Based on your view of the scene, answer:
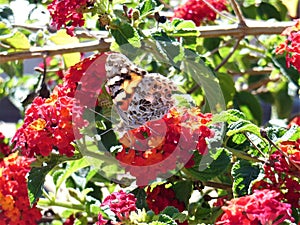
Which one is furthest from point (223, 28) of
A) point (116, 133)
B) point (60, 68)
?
point (60, 68)

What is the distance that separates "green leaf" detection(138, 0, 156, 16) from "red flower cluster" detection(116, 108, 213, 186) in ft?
0.73

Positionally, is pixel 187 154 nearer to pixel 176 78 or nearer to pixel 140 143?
pixel 140 143

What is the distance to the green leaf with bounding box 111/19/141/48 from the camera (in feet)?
4.11

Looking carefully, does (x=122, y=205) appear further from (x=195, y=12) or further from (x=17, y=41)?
(x=195, y=12)

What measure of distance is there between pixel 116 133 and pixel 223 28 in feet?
1.22

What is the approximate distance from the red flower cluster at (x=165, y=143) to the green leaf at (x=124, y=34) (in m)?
0.18

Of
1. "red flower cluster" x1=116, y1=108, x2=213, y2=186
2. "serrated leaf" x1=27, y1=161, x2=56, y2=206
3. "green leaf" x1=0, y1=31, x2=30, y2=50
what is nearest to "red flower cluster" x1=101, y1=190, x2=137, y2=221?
"red flower cluster" x1=116, y1=108, x2=213, y2=186

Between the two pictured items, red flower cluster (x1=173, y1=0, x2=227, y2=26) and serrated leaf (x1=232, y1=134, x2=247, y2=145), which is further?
red flower cluster (x1=173, y1=0, x2=227, y2=26)

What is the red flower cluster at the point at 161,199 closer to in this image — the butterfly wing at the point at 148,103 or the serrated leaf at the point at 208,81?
the butterfly wing at the point at 148,103

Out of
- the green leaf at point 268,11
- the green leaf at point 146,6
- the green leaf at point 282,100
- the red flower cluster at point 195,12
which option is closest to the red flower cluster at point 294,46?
the green leaf at point 146,6

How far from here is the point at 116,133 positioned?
49.3 inches

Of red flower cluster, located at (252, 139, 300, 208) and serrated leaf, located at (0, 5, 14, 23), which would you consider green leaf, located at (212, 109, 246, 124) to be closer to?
red flower cluster, located at (252, 139, 300, 208)

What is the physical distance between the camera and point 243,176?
1123 mm

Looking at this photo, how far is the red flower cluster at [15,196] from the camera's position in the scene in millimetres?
1317
